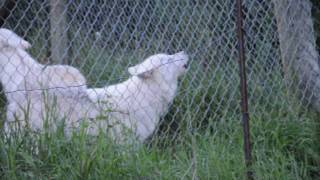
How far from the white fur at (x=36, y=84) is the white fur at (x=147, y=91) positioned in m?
0.13

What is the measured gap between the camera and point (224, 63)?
15.1 feet

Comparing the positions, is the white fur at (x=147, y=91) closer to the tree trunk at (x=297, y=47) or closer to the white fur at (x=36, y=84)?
the white fur at (x=36, y=84)

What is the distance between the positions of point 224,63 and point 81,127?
76.7 inches

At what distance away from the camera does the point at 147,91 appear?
445 centimetres

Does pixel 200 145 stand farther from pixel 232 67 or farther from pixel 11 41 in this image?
pixel 11 41

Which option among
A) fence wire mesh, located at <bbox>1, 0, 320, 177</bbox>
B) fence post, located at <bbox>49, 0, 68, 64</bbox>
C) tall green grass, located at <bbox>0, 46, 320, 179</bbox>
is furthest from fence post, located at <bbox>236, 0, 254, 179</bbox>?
fence post, located at <bbox>49, 0, 68, 64</bbox>

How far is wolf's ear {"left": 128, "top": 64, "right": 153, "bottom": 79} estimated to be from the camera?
13.9 feet

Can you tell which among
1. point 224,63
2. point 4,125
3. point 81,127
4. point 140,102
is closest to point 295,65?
point 224,63

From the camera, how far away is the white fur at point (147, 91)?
4.02m

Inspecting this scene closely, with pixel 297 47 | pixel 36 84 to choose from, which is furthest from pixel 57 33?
pixel 297 47

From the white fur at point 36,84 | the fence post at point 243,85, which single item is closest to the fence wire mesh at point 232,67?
the white fur at point 36,84

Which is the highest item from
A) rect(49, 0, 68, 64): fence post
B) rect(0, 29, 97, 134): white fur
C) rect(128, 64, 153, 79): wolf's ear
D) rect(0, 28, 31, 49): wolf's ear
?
rect(49, 0, 68, 64): fence post

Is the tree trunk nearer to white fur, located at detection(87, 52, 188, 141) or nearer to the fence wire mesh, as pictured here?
the fence wire mesh

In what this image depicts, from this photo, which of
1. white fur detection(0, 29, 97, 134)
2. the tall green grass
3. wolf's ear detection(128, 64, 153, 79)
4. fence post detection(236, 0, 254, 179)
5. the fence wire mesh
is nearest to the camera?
the tall green grass
